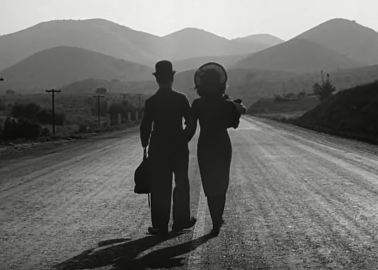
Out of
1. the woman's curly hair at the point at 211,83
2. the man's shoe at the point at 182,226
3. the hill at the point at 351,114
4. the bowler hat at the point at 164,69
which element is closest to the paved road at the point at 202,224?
the man's shoe at the point at 182,226

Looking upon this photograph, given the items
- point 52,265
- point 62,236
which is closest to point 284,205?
point 62,236

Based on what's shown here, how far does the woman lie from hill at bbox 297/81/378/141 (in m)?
23.6

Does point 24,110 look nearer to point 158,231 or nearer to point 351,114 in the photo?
point 351,114

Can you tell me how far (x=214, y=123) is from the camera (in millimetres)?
7797

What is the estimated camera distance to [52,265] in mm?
6285

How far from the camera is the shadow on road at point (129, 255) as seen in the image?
626 centimetres

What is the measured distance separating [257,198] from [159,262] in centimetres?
457

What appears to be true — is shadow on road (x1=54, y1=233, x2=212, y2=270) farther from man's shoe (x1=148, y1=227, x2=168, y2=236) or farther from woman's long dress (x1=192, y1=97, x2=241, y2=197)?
woman's long dress (x1=192, y1=97, x2=241, y2=197)

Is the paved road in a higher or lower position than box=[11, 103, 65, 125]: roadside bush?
higher

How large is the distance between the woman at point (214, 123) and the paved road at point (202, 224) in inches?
24.5

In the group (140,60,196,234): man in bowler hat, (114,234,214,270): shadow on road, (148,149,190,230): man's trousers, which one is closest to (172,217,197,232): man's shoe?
(148,149,190,230): man's trousers

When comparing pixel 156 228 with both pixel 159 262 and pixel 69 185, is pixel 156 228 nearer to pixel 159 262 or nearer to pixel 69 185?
pixel 159 262

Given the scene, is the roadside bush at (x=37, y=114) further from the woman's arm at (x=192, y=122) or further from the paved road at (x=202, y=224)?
the woman's arm at (x=192, y=122)

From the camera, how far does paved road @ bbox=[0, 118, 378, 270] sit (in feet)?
21.1
